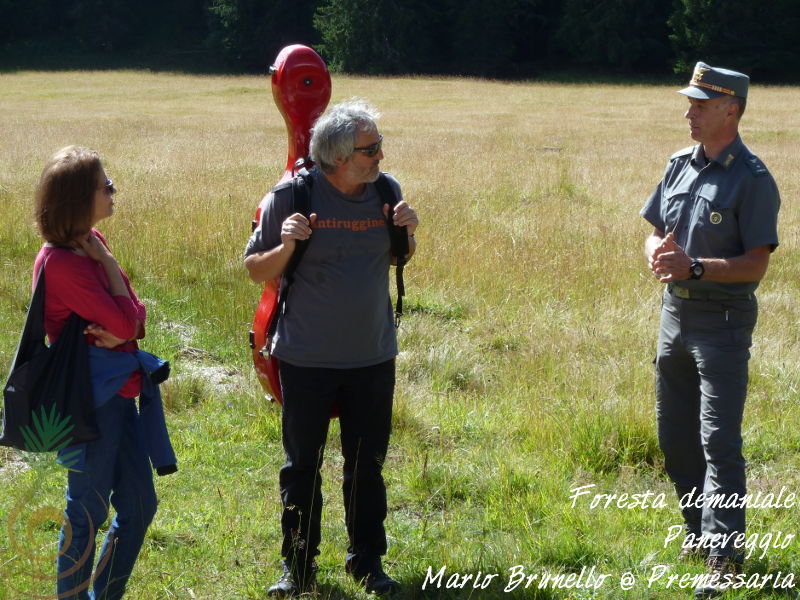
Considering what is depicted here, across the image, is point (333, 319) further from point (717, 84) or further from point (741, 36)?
point (741, 36)

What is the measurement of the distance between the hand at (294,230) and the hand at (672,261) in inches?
55.0

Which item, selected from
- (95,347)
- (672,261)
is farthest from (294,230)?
(672,261)

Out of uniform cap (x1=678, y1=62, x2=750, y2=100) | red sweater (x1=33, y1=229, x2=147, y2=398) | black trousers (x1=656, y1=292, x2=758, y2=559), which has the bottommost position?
black trousers (x1=656, y1=292, x2=758, y2=559)

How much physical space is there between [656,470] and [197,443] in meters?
2.50

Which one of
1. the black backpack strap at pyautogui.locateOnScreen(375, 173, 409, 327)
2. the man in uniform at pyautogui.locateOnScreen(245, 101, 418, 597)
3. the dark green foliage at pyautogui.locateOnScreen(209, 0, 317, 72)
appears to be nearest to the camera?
the man in uniform at pyautogui.locateOnScreen(245, 101, 418, 597)

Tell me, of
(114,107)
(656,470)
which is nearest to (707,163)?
(656,470)

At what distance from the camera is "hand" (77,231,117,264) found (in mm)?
3105

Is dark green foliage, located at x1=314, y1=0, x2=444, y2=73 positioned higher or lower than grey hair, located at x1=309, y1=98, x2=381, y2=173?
higher

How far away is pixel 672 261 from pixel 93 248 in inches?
85.5

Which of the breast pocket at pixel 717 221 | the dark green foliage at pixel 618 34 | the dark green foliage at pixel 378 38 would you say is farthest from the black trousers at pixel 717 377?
the dark green foliage at pixel 378 38

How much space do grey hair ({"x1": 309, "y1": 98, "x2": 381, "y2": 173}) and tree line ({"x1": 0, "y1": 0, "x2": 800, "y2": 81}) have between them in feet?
173

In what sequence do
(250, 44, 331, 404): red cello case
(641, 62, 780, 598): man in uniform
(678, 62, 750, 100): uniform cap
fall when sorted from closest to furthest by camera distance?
(641, 62, 780, 598): man in uniform
(678, 62, 750, 100): uniform cap
(250, 44, 331, 404): red cello case

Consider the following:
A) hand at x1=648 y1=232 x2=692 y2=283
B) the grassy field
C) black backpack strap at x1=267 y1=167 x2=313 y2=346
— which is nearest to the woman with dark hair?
the grassy field

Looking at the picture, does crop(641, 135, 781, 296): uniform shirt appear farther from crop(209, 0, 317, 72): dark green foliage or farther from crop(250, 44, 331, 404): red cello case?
crop(209, 0, 317, 72): dark green foliage
